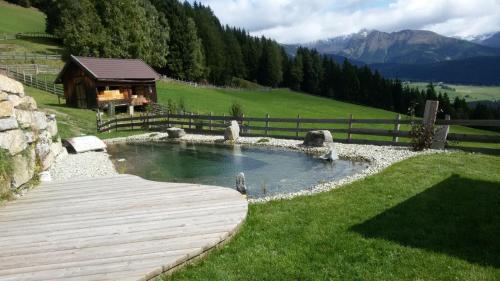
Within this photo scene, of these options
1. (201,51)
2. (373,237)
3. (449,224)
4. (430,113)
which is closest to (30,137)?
(373,237)

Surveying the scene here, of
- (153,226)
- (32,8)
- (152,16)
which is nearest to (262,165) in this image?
(153,226)

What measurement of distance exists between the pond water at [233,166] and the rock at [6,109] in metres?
5.30

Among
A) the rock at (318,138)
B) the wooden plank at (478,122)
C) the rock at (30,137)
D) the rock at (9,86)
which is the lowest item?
the rock at (318,138)

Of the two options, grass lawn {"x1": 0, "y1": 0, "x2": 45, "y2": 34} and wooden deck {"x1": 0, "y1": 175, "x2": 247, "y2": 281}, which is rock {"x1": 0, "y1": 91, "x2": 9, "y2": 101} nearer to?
wooden deck {"x1": 0, "y1": 175, "x2": 247, "y2": 281}

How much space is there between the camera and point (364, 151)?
16.2m

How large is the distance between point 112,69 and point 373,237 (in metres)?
36.8

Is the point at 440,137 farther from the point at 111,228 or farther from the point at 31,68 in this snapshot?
the point at 31,68

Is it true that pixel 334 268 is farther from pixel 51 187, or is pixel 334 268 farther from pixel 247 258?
pixel 51 187

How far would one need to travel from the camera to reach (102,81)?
3644 centimetres

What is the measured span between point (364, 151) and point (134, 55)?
159 ft

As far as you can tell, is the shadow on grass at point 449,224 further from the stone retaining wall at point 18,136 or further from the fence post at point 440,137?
the stone retaining wall at point 18,136

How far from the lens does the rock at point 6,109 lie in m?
8.08

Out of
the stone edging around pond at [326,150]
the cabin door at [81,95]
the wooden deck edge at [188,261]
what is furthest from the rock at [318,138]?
the cabin door at [81,95]

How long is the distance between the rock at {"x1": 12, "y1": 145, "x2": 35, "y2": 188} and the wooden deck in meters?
0.39
